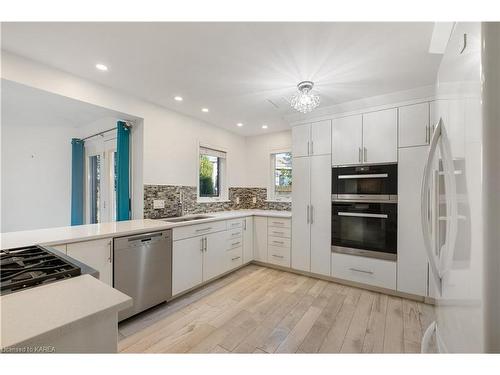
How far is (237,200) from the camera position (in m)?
4.33

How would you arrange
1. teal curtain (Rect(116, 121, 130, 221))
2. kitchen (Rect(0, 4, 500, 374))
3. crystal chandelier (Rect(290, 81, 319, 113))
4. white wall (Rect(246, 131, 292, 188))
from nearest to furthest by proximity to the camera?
kitchen (Rect(0, 4, 500, 374)), crystal chandelier (Rect(290, 81, 319, 113)), teal curtain (Rect(116, 121, 130, 221)), white wall (Rect(246, 131, 292, 188))

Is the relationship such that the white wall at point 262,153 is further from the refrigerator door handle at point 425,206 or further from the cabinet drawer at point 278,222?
the refrigerator door handle at point 425,206

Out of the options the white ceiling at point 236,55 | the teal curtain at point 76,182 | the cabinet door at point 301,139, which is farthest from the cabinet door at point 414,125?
the teal curtain at point 76,182

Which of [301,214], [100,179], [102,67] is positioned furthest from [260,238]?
[102,67]

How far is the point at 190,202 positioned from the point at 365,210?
96.8 inches

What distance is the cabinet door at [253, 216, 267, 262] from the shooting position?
3.51 metres

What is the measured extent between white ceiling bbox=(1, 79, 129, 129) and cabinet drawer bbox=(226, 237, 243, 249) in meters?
2.19

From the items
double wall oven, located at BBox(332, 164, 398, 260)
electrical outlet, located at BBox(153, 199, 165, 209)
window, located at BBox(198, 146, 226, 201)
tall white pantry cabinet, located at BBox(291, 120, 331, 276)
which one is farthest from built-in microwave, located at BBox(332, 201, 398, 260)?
electrical outlet, located at BBox(153, 199, 165, 209)

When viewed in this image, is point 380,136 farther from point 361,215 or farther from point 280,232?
point 280,232

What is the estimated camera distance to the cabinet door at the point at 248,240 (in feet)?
11.3

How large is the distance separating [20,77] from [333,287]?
12.7 ft

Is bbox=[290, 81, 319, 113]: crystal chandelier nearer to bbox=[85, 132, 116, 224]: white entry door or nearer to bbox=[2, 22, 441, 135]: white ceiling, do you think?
bbox=[2, 22, 441, 135]: white ceiling

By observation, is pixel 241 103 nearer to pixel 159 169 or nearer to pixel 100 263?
pixel 159 169
